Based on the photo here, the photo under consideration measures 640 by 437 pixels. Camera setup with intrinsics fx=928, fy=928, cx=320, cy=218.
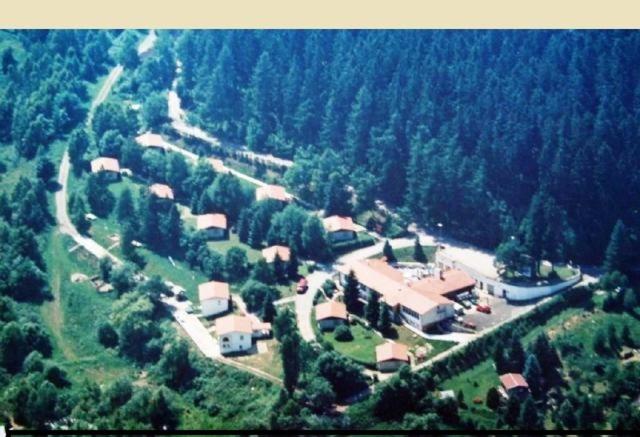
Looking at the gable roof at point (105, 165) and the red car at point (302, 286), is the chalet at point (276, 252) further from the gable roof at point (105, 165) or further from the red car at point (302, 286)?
the gable roof at point (105, 165)

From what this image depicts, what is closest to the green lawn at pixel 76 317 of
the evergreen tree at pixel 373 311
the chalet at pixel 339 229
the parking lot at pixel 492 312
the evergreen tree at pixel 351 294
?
the evergreen tree at pixel 351 294

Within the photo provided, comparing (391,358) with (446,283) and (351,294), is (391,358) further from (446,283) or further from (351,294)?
(446,283)

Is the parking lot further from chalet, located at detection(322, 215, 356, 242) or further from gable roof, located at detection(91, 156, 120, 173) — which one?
gable roof, located at detection(91, 156, 120, 173)

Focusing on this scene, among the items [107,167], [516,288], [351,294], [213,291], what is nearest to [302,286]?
[351,294]

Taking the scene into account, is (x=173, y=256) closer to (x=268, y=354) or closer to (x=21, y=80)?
(x=268, y=354)

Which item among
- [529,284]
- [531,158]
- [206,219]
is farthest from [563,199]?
[206,219]

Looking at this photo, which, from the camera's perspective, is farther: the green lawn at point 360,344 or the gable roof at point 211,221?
the gable roof at point 211,221
